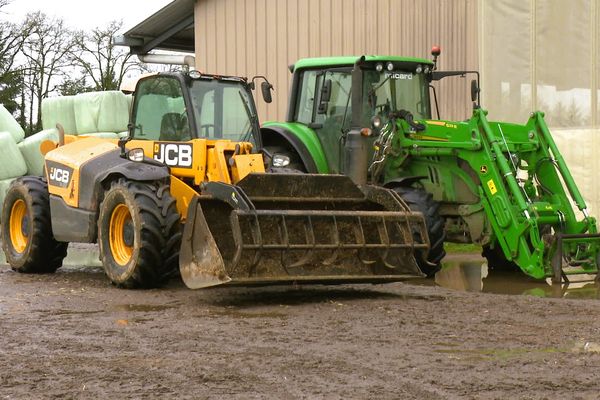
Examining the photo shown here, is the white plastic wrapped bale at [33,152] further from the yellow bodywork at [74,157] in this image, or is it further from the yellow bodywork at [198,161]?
the yellow bodywork at [198,161]

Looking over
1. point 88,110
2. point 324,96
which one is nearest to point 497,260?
point 324,96

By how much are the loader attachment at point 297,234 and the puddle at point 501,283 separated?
50.1 inches

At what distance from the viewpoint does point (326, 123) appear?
1369 cm

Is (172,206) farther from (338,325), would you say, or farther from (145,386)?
(145,386)

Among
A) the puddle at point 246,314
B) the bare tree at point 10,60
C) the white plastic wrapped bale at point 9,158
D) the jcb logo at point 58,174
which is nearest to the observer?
the puddle at point 246,314

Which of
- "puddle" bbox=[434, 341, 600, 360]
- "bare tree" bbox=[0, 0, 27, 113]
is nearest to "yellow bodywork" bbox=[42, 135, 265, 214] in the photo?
"puddle" bbox=[434, 341, 600, 360]

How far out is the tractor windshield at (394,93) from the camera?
13180 millimetres

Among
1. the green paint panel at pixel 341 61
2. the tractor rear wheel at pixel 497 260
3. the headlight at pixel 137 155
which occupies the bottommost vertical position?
the tractor rear wheel at pixel 497 260

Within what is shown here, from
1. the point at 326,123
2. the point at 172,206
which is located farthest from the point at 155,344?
the point at 326,123

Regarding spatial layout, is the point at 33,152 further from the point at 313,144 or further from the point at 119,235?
the point at 119,235

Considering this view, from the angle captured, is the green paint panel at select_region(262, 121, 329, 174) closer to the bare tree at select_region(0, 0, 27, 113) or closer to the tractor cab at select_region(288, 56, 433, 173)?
the tractor cab at select_region(288, 56, 433, 173)

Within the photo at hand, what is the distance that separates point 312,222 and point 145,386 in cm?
404

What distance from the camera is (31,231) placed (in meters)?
12.9

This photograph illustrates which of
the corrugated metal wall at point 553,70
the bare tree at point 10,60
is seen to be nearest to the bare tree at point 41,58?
the bare tree at point 10,60
